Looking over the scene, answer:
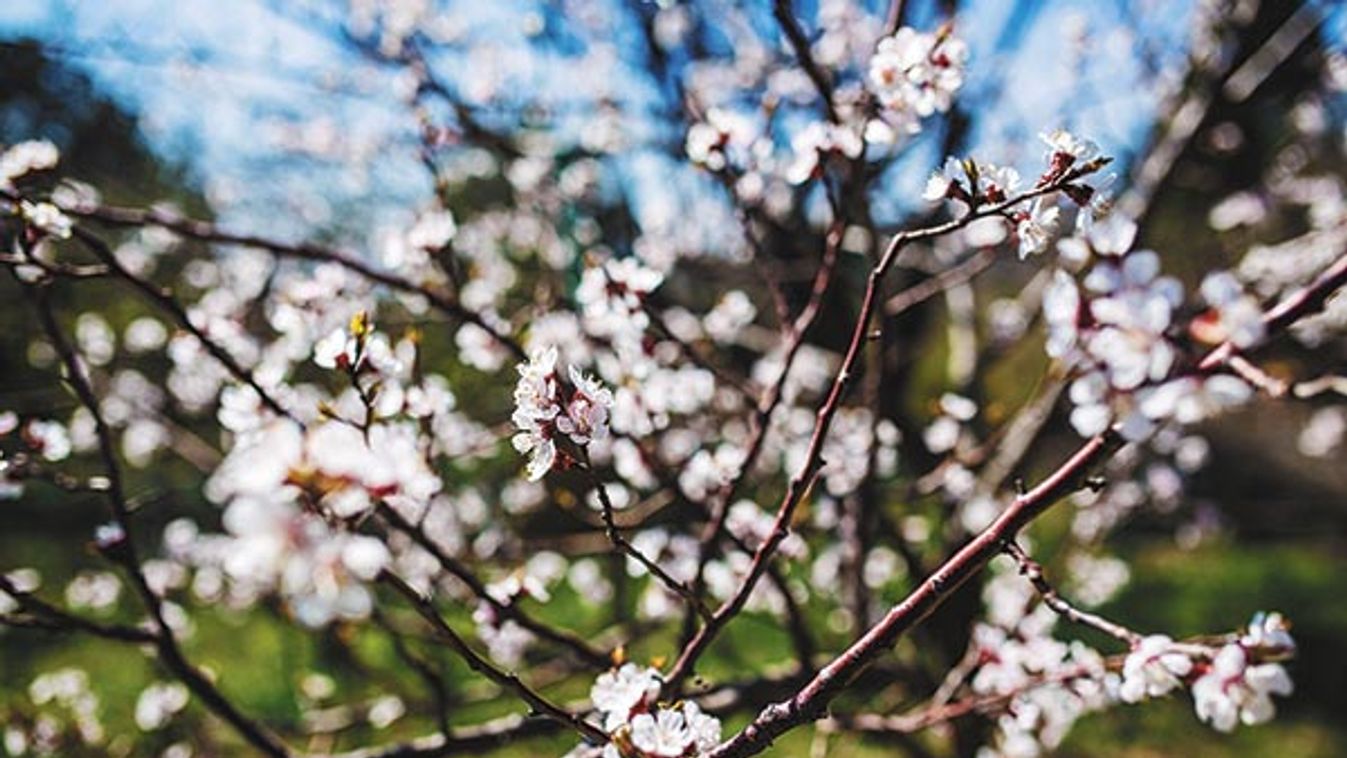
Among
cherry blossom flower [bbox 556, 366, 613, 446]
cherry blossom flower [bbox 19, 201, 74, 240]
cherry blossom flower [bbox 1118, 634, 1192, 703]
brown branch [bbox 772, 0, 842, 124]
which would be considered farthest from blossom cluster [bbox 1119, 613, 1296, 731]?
cherry blossom flower [bbox 19, 201, 74, 240]

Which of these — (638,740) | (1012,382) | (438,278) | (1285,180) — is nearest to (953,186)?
(638,740)

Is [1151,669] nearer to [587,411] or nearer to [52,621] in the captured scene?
[587,411]

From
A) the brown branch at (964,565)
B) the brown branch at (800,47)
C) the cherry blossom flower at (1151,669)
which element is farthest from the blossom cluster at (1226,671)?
the brown branch at (800,47)

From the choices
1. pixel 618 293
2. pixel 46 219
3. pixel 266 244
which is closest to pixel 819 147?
pixel 618 293

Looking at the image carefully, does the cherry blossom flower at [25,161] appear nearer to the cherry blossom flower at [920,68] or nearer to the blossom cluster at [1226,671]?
the cherry blossom flower at [920,68]

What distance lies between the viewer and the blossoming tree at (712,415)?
888mm

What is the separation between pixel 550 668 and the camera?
8.28 feet

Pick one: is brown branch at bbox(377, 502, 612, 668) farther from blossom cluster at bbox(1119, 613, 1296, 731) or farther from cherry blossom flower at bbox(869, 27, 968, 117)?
cherry blossom flower at bbox(869, 27, 968, 117)

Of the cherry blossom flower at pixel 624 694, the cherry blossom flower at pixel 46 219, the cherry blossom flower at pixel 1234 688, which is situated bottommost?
the cherry blossom flower at pixel 46 219

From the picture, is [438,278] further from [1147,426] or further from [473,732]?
[1147,426]

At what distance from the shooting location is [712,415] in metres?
3.16

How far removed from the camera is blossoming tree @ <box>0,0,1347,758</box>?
89cm

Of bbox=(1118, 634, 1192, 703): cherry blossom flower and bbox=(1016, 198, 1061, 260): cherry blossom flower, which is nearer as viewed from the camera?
bbox=(1016, 198, 1061, 260): cherry blossom flower

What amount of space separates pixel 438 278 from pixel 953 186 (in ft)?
4.95
